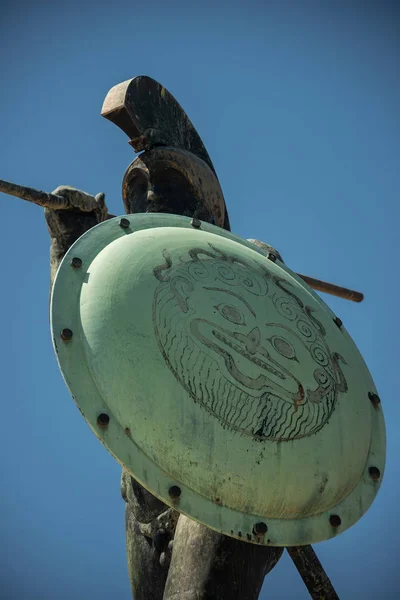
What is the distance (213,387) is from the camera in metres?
3.27

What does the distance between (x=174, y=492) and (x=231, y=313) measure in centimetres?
72

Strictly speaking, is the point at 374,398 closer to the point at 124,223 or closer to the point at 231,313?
the point at 231,313

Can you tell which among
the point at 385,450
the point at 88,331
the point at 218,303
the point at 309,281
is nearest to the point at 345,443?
the point at 385,450

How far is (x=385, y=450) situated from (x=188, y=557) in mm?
795

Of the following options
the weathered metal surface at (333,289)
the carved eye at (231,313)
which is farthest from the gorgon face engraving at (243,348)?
the weathered metal surface at (333,289)

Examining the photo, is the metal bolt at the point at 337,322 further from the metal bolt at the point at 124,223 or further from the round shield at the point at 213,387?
the metal bolt at the point at 124,223

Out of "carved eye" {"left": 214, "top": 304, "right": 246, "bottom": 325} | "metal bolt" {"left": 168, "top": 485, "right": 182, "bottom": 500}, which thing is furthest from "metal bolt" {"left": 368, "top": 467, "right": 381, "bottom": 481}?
"metal bolt" {"left": 168, "top": 485, "right": 182, "bottom": 500}

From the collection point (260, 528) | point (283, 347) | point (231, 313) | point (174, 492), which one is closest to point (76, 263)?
point (231, 313)

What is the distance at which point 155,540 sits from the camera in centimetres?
414

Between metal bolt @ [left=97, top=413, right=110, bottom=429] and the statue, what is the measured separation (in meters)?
0.43

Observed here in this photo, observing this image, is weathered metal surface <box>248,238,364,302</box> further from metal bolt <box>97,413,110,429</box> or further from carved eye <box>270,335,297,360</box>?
metal bolt <box>97,413,110,429</box>

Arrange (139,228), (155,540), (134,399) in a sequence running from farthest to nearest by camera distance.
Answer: (155,540) → (139,228) → (134,399)

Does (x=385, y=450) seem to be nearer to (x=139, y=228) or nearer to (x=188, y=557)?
(x=188, y=557)

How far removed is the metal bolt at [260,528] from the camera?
3135 mm
